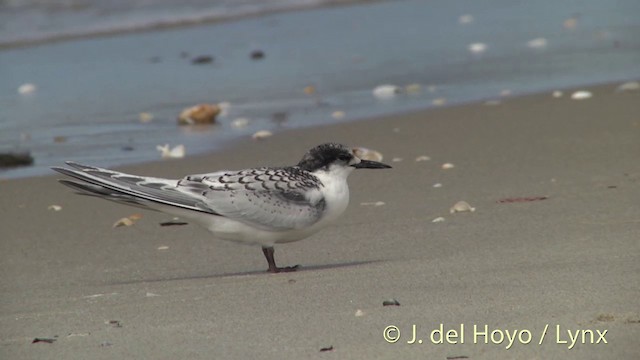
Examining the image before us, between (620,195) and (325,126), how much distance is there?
11.0 ft

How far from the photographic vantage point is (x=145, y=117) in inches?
409

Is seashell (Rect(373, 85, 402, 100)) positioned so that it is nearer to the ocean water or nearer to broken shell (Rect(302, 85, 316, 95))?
the ocean water

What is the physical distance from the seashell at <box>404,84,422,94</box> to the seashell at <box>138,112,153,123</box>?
2.17 m

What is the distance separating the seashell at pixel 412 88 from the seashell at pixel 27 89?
11.3 feet

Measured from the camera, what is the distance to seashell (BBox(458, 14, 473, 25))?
14.2 m

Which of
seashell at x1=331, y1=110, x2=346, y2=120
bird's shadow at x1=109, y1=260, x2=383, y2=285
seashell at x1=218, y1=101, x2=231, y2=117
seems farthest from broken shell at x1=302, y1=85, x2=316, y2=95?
bird's shadow at x1=109, y1=260, x2=383, y2=285

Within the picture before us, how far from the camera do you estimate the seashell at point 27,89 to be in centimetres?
1169

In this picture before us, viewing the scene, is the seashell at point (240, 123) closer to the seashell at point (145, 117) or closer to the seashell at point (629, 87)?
the seashell at point (145, 117)

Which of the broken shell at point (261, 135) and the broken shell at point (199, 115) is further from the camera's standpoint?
the broken shell at point (199, 115)

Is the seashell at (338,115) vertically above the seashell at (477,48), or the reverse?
the seashell at (477,48)

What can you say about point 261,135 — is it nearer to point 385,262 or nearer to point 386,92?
point 386,92

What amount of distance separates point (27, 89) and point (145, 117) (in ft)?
6.15

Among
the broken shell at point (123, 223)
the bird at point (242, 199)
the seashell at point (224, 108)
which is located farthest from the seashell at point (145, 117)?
the bird at point (242, 199)

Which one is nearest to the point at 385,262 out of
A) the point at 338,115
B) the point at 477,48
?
the point at 338,115
